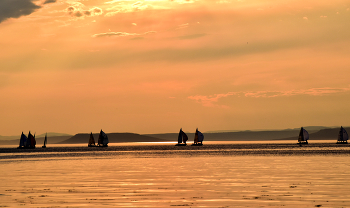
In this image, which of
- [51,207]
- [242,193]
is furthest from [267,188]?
[51,207]

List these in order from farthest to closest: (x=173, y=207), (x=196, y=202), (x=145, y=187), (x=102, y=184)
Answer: (x=102, y=184) < (x=145, y=187) < (x=196, y=202) < (x=173, y=207)

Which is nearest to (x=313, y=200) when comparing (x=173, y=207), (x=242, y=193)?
(x=242, y=193)

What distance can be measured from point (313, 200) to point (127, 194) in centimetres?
1344

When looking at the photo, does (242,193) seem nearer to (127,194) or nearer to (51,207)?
(127,194)

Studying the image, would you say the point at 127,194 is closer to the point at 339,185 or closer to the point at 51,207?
the point at 51,207

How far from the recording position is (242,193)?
33719 mm

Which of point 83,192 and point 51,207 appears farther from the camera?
point 83,192

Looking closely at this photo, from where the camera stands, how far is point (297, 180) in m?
43.0

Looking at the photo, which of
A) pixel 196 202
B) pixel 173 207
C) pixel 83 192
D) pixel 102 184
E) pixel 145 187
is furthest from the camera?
pixel 102 184

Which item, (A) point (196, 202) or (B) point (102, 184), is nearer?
(A) point (196, 202)

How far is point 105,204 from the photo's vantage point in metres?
29.0

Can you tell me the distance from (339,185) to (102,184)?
21.0m

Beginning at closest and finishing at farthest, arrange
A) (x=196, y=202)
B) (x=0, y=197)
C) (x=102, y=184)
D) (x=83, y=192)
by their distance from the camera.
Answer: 1. (x=196, y=202)
2. (x=0, y=197)
3. (x=83, y=192)
4. (x=102, y=184)

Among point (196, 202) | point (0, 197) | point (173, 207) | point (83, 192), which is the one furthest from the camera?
point (83, 192)
